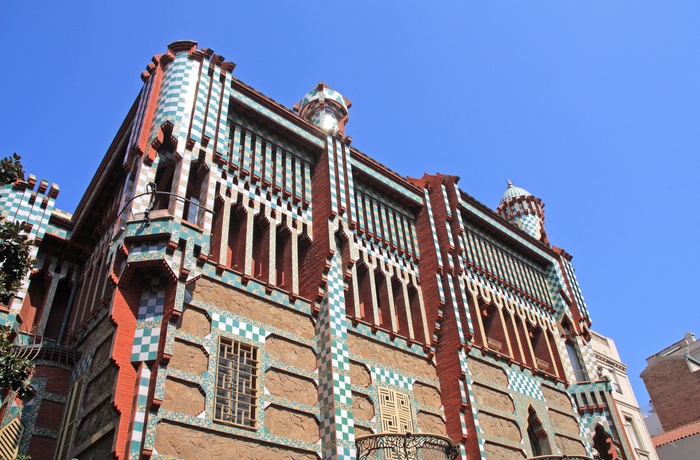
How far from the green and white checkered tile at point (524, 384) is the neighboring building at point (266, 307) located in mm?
61

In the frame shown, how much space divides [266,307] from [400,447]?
3809 millimetres

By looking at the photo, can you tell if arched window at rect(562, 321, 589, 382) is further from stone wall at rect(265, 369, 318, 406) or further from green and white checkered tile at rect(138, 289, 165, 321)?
green and white checkered tile at rect(138, 289, 165, 321)

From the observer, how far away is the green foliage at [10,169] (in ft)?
Answer: 33.6

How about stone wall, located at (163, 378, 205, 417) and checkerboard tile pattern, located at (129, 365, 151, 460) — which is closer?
checkerboard tile pattern, located at (129, 365, 151, 460)

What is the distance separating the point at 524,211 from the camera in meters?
25.8

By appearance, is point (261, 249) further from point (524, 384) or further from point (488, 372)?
point (524, 384)

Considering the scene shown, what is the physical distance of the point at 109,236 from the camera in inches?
568

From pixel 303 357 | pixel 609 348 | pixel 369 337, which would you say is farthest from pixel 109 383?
pixel 609 348

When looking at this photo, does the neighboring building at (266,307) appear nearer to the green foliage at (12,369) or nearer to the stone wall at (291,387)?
the stone wall at (291,387)

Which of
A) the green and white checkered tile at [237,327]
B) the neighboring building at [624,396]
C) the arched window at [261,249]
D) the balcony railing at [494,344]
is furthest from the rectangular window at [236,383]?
the neighboring building at [624,396]

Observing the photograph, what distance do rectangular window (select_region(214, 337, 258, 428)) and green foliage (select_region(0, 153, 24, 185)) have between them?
14.8 ft

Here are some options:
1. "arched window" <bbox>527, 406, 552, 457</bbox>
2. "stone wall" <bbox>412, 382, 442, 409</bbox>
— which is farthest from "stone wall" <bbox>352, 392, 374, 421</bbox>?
"arched window" <bbox>527, 406, 552, 457</bbox>

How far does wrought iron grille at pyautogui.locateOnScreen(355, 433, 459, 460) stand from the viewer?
41.3 ft

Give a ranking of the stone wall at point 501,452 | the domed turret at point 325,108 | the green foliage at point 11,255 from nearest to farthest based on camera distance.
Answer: the green foliage at point 11,255, the stone wall at point 501,452, the domed turret at point 325,108
